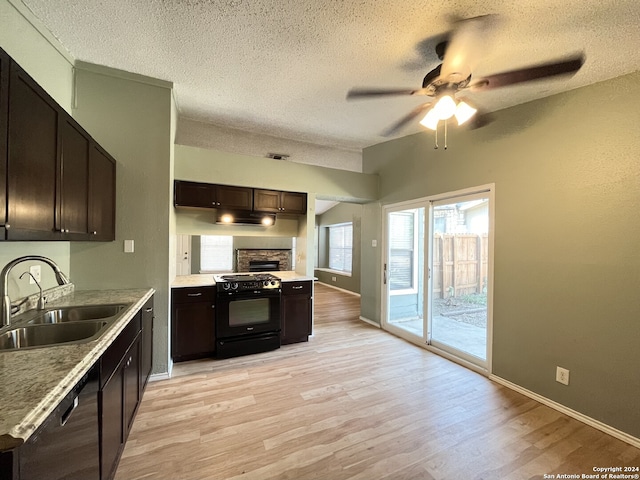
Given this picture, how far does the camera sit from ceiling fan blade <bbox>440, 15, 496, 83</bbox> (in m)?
1.72

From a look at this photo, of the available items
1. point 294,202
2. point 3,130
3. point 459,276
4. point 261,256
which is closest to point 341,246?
point 261,256

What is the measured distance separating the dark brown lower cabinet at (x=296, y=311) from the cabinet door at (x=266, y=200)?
108cm

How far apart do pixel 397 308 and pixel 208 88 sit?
4057 mm

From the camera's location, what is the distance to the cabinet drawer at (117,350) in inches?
54.3

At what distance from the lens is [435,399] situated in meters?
2.50

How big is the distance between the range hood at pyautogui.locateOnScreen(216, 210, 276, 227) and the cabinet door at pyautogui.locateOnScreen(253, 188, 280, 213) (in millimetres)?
134

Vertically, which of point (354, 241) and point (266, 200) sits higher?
point (266, 200)

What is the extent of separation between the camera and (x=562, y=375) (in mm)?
2395

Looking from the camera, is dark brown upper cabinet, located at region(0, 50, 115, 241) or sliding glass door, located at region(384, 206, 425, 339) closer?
dark brown upper cabinet, located at region(0, 50, 115, 241)

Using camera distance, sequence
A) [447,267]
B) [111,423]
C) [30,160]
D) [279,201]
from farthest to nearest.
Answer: [279,201] → [447,267] → [111,423] → [30,160]

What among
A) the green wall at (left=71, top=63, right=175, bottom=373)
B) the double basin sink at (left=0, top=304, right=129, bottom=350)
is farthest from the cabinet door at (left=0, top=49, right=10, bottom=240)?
the green wall at (left=71, top=63, right=175, bottom=373)

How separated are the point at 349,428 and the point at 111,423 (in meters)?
1.59

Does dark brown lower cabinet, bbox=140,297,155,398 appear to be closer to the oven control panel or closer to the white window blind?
the oven control panel

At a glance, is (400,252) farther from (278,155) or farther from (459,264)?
(278,155)
